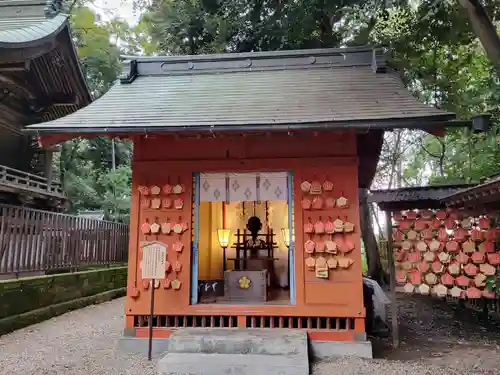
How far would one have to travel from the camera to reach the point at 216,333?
5.91 metres

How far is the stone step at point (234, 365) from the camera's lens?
5.23m

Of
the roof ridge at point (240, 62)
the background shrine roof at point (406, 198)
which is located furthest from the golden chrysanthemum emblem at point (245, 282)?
the roof ridge at point (240, 62)

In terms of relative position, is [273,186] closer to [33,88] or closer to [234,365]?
[234,365]

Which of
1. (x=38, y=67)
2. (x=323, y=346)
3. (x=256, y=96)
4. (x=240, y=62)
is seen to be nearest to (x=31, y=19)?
(x=38, y=67)

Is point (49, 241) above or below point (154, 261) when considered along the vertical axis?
above

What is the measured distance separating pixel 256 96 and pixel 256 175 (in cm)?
153

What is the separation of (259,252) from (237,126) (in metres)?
4.38

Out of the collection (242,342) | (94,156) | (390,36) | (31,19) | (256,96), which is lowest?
(242,342)

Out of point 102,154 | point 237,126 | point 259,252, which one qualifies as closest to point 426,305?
point 259,252

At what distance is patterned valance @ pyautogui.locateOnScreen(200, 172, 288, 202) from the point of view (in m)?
6.67

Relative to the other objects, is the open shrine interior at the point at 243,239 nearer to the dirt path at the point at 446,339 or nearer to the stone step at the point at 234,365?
the stone step at the point at 234,365

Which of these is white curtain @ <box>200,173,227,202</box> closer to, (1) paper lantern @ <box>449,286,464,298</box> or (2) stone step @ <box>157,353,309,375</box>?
(2) stone step @ <box>157,353,309,375</box>

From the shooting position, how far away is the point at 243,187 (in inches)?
267

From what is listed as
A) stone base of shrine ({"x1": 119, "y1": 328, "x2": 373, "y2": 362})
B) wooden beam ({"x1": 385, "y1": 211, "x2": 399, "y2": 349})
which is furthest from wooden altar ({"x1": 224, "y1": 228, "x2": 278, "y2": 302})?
wooden beam ({"x1": 385, "y1": 211, "x2": 399, "y2": 349})
